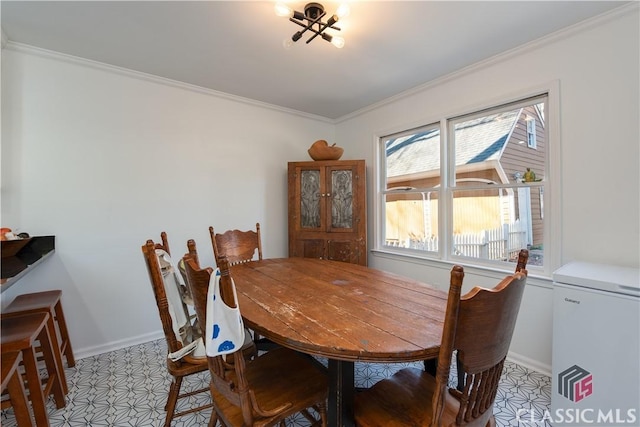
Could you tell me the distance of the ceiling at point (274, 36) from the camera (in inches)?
67.3

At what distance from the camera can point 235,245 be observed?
2.61 meters

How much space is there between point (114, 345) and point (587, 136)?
4015mm

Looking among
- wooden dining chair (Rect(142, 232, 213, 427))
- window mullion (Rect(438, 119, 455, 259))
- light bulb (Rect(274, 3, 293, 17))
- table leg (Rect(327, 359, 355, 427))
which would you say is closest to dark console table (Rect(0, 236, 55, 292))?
wooden dining chair (Rect(142, 232, 213, 427))

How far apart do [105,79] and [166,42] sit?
798 mm

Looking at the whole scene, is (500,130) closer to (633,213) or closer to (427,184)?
(427,184)

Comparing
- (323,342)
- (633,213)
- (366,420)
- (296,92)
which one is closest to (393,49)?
(296,92)

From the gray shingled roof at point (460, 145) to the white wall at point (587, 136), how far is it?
8.3 inches

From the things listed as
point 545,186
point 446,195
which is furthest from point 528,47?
point 446,195

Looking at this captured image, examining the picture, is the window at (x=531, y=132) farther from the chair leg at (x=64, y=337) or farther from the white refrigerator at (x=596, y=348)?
the chair leg at (x=64, y=337)

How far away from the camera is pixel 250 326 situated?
1189 mm

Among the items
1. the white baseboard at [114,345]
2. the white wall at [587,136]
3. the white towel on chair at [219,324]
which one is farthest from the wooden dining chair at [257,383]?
the white wall at [587,136]

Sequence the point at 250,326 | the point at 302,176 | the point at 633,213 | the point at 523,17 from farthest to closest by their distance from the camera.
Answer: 1. the point at 302,176
2. the point at 523,17
3. the point at 633,213
4. the point at 250,326

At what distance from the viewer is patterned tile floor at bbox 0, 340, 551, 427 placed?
1620 mm

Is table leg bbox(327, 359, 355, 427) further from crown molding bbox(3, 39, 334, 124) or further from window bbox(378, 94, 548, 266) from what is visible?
crown molding bbox(3, 39, 334, 124)
